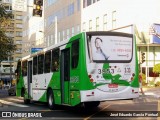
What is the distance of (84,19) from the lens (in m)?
61.0

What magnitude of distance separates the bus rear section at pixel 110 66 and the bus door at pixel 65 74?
5.22 ft

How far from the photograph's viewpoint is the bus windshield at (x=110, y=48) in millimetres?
15375

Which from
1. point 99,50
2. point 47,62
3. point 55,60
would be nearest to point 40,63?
point 47,62

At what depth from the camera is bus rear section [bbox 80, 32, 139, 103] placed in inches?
593

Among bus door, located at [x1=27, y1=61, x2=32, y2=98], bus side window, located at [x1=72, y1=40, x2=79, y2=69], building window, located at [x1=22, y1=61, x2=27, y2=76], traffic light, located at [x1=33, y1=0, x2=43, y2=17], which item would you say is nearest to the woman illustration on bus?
bus side window, located at [x1=72, y1=40, x2=79, y2=69]

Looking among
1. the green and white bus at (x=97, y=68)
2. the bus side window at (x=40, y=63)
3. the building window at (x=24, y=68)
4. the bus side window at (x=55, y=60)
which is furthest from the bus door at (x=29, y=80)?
the green and white bus at (x=97, y=68)

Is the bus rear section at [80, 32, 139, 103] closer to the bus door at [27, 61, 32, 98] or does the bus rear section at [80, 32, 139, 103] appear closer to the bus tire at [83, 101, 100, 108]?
the bus tire at [83, 101, 100, 108]

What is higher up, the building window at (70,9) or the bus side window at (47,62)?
the building window at (70,9)

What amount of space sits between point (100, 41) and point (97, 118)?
2987mm

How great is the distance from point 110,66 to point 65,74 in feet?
7.57

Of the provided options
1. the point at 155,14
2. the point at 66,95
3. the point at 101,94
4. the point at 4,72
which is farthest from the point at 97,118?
the point at 4,72

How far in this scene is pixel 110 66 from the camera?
1544cm

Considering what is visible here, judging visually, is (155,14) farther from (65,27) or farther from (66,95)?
(66,95)

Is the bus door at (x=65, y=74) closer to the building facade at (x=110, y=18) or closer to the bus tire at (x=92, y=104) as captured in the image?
the bus tire at (x=92, y=104)
